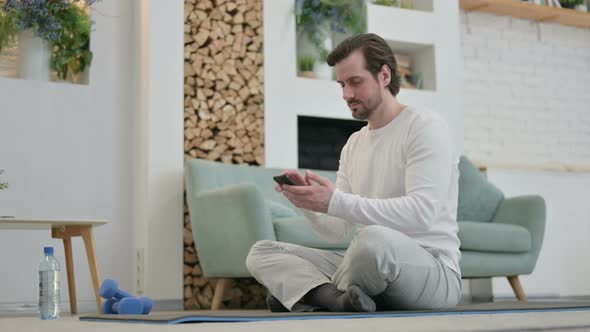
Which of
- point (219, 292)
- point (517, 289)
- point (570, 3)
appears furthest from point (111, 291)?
point (570, 3)

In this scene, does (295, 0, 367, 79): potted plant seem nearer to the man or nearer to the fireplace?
the fireplace

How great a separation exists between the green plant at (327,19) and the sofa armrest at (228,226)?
1392 mm

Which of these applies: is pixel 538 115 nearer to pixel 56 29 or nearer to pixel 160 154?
pixel 160 154

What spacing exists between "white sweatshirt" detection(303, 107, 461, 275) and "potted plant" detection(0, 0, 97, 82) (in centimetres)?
244

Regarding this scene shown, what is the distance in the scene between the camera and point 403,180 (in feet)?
7.55

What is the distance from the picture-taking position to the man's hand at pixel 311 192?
2.11 metres

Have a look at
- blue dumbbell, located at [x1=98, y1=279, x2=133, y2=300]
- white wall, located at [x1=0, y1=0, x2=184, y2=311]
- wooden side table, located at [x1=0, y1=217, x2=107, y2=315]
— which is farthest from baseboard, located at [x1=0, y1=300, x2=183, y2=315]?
blue dumbbell, located at [x1=98, y1=279, x2=133, y2=300]

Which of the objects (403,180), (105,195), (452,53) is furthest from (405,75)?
(403,180)

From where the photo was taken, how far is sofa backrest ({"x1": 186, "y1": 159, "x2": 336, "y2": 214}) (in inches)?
160

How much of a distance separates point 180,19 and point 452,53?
1.89m

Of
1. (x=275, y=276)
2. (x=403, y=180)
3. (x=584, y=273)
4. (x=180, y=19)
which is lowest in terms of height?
(x=584, y=273)

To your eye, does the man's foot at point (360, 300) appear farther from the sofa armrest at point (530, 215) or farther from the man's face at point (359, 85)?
the sofa armrest at point (530, 215)

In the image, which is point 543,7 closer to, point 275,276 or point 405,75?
point 405,75

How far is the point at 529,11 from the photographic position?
586 centimetres
